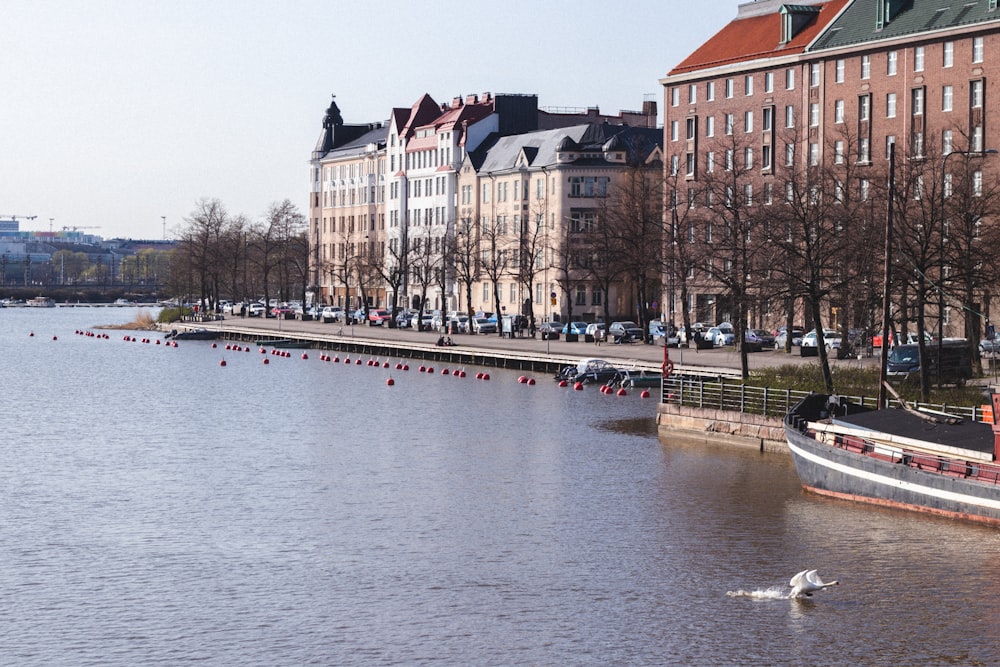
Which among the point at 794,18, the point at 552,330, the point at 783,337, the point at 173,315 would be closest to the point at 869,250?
the point at 783,337

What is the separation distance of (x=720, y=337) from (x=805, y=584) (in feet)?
233

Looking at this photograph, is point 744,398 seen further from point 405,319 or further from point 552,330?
point 405,319

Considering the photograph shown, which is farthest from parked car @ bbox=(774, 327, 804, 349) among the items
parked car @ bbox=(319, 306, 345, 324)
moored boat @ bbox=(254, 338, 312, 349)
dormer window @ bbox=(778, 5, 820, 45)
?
parked car @ bbox=(319, 306, 345, 324)

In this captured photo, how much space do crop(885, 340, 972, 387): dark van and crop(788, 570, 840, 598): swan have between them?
27.2 metres

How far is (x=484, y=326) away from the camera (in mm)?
138875

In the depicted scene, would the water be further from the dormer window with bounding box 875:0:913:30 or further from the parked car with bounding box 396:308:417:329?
the parked car with bounding box 396:308:417:329

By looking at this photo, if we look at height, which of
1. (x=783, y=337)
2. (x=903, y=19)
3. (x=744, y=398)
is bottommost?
(x=744, y=398)

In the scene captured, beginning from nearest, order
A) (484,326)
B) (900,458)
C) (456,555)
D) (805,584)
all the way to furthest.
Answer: (805,584)
(456,555)
(900,458)
(484,326)

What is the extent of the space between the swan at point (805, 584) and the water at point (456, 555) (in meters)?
0.28

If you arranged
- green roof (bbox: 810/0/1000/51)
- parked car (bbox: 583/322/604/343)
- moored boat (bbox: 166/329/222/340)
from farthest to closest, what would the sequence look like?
1. moored boat (bbox: 166/329/222/340)
2. parked car (bbox: 583/322/604/343)
3. green roof (bbox: 810/0/1000/51)

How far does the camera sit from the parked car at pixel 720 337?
106 m

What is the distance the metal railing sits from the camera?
54438 millimetres

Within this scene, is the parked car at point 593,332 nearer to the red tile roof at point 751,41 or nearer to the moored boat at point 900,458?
the red tile roof at point 751,41

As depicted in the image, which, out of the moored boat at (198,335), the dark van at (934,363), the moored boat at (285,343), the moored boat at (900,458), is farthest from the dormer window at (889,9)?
the moored boat at (198,335)
